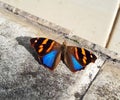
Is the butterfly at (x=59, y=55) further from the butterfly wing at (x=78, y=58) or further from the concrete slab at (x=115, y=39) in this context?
the concrete slab at (x=115, y=39)

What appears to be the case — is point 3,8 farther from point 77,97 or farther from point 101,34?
point 77,97

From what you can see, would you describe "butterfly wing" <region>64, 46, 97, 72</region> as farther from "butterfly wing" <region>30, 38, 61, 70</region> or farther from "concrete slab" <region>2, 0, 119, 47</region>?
"concrete slab" <region>2, 0, 119, 47</region>

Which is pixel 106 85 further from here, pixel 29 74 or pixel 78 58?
pixel 29 74

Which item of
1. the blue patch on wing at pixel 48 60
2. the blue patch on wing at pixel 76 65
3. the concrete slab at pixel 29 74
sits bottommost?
the concrete slab at pixel 29 74

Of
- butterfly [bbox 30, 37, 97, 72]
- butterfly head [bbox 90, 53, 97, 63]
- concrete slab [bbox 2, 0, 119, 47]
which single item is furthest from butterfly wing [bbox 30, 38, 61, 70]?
concrete slab [bbox 2, 0, 119, 47]

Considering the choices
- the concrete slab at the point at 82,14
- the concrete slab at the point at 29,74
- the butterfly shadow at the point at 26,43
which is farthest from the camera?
the concrete slab at the point at 82,14

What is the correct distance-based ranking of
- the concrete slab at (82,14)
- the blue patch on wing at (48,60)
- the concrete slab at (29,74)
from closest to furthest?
the concrete slab at (29,74), the blue patch on wing at (48,60), the concrete slab at (82,14)

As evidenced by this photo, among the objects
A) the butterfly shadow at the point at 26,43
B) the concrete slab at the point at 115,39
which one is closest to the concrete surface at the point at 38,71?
the butterfly shadow at the point at 26,43
